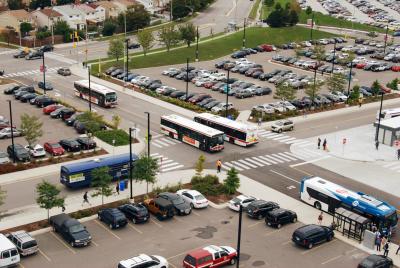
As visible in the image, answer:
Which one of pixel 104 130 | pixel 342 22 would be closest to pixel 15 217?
pixel 104 130

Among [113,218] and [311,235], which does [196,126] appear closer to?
[113,218]

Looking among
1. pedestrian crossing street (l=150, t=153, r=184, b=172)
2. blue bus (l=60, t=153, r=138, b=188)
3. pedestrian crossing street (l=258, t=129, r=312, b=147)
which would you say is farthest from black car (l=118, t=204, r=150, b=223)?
pedestrian crossing street (l=258, t=129, r=312, b=147)

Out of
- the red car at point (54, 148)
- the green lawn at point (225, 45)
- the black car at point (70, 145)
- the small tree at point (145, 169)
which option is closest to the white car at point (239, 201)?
the small tree at point (145, 169)

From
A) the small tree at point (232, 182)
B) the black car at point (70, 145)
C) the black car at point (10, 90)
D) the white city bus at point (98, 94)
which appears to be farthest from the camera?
the black car at point (10, 90)

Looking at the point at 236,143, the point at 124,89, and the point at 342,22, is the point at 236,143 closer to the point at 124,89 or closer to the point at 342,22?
the point at 124,89

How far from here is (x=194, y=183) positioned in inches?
2056

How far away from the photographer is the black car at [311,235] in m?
41.2

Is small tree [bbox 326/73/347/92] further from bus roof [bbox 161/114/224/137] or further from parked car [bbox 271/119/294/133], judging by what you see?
bus roof [bbox 161/114/224/137]

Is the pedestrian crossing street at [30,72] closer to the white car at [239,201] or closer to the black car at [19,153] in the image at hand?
the black car at [19,153]

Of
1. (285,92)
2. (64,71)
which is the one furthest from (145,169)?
(64,71)

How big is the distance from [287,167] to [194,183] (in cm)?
1036

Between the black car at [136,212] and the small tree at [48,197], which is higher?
the small tree at [48,197]

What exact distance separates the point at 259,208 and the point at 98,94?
36.7 m

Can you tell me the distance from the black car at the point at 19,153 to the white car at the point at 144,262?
2334cm
